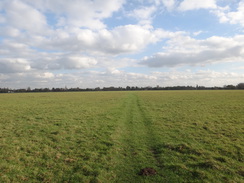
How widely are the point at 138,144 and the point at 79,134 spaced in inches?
192

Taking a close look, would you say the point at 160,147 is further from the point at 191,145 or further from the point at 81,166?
the point at 81,166

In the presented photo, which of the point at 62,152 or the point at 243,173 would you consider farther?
the point at 62,152

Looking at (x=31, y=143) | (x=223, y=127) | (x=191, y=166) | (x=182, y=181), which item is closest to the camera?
(x=182, y=181)

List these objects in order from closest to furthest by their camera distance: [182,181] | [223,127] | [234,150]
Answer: [182,181], [234,150], [223,127]

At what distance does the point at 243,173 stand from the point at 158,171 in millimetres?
3314

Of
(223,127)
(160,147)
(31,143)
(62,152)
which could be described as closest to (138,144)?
(160,147)

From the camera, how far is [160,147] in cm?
848

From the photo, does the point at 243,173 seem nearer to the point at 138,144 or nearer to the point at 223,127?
the point at 138,144

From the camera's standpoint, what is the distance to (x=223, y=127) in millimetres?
12594

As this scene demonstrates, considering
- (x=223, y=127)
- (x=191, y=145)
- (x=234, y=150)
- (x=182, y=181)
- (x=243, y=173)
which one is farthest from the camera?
(x=223, y=127)

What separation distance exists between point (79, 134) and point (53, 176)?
5.42 m

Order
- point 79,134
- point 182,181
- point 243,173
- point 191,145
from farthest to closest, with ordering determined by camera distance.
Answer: point 79,134 < point 191,145 < point 243,173 < point 182,181

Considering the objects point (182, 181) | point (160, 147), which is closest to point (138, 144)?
point (160, 147)

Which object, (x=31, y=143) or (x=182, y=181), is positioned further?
(x=31, y=143)
